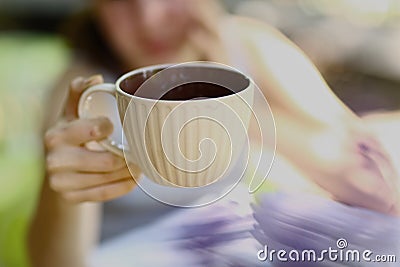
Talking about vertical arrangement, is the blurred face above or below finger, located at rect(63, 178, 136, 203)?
above

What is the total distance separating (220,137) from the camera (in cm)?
58

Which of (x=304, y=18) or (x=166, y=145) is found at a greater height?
(x=304, y=18)

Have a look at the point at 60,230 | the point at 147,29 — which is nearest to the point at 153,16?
the point at 147,29

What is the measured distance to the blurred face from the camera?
595 mm

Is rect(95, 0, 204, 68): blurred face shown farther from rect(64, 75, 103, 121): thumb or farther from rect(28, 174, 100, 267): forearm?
rect(28, 174, 100, 267): forearm

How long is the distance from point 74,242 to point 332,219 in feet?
0.85

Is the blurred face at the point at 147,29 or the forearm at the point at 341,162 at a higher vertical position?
the blurred face at the point at 147,29

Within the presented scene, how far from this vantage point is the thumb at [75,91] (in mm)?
612

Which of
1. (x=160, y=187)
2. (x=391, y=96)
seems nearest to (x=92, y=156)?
(x=160, y=187)

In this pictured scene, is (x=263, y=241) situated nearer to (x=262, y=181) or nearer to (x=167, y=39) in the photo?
(x=262, y=181)

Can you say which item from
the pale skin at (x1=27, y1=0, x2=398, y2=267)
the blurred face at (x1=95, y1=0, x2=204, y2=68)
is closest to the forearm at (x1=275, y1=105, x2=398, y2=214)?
the pale skin at (x1=27, y1=0, x2=398, y2=267)

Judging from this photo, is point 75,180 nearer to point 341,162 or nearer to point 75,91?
point 75,91

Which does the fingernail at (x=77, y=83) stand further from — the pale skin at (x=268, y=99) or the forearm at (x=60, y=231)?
the forearm at (x=60, y=231)

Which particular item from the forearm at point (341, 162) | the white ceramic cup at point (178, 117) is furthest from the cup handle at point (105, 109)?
the forearm at point (341, 162)
